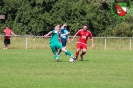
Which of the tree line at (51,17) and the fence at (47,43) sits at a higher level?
the tree line at (51,17)

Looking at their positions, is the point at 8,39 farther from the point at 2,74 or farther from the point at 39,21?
the point at 2,74

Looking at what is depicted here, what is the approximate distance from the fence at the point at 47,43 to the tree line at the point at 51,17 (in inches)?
241

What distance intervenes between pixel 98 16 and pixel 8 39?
15.8 m

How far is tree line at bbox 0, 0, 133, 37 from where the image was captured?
5300cm

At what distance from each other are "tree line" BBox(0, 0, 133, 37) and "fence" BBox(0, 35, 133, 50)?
613 cm

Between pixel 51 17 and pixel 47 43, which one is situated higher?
pixel 51 17

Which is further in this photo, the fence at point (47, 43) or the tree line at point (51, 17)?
the tree line at point (51, 17)

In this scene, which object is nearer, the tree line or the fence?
the fence

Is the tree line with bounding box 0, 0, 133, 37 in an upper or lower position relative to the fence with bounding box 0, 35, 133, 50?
upper

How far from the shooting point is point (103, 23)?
57500 mm

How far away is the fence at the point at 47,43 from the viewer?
4594 centimetres

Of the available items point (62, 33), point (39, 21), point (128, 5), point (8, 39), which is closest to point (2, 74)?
point (62, 33)

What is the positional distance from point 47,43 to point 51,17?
23.5ft

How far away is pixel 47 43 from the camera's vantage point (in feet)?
153
